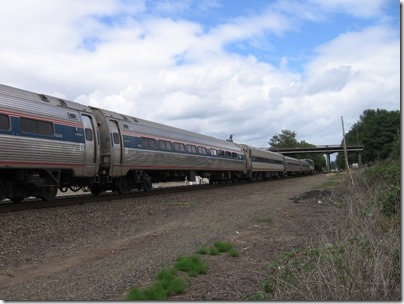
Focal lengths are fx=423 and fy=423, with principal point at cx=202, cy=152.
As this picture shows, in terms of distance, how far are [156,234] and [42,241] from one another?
2.39m

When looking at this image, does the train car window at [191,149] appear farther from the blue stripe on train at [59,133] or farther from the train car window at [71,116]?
the train car window at [71,116]

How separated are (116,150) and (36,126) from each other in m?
4.52

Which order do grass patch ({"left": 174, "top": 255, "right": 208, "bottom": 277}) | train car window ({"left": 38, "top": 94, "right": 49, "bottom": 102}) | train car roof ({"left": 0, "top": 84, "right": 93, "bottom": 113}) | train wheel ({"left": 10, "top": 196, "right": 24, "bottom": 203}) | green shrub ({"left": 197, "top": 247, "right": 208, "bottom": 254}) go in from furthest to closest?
train car window ({"left": 38, "top": 94, "right": 49, "bottom": 102}), train wheel ({"left": 10, "top": 196, "right": 24, "bottom": 203}), train car roof ({"left": 0, "top": 84, "right": 93, "bottom": 113}), green shrub ({"left": 197, "top": 247, "right": 208, "bottom": 254}), grass patch ({"left": 174, "top": 255, "right": 208, "bottom": 277})

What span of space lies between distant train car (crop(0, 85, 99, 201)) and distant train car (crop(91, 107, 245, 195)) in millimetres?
1113

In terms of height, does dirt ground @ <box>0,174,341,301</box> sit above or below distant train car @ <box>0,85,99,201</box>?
below

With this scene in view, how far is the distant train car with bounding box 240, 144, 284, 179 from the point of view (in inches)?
1532

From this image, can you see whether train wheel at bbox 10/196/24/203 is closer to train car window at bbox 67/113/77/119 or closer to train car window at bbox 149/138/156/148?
train car window at bbox 67/113/77/119

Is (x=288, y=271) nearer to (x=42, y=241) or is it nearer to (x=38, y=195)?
(x=42, y=241)

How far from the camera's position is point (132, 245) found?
8258 millimetres

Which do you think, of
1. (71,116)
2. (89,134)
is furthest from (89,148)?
(71,116)

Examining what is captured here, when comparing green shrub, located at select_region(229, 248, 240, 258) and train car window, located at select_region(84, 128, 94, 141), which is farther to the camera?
train car window, located at select_region(84, 128, 94, 141)

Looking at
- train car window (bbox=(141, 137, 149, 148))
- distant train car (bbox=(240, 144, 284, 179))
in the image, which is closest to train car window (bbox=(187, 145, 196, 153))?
train car window (bbox=(141, 137, 149, 148))

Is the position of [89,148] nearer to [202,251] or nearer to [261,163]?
[202,251]

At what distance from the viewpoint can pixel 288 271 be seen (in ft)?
15.1
